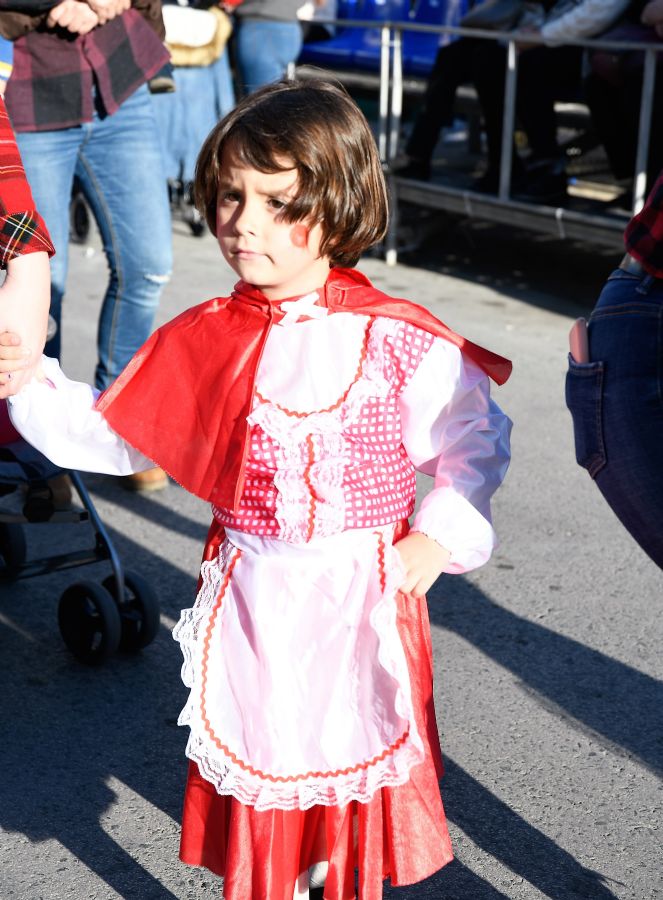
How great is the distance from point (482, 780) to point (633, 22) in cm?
485

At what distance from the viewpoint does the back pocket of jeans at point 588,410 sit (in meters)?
2.25

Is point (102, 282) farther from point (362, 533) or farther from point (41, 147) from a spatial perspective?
point (362, 533)

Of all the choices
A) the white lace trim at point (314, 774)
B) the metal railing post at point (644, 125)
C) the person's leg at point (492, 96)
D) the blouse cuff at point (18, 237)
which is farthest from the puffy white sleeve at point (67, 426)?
the person's leg at point (492, 96)

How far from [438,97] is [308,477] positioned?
6.20m

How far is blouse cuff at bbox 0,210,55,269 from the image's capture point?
2236 mm

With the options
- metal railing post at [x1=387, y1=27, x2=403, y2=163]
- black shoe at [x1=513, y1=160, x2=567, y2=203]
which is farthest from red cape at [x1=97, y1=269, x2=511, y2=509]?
metal railing post at [x1=387, y1=27, x2=403, y2=163]

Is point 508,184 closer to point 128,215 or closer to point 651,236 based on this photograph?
point 128,215

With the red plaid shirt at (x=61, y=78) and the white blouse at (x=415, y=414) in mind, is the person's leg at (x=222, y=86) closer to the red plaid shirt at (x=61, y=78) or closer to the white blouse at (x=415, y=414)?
the red plaid shirt at (x=61, y=78)

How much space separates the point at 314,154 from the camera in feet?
6.56

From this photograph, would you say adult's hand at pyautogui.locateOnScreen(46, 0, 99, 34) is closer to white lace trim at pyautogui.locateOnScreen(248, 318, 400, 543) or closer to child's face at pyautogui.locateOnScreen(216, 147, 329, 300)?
child's face at pyautogui.locateOnScreen(216, 147, 329, 300)

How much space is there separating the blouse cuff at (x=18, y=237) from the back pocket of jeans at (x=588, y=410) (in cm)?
97

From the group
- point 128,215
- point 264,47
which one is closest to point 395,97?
point 264,47

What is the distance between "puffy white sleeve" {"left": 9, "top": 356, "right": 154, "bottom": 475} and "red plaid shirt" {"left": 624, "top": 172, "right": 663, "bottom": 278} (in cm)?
93

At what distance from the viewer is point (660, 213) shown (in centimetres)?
216
